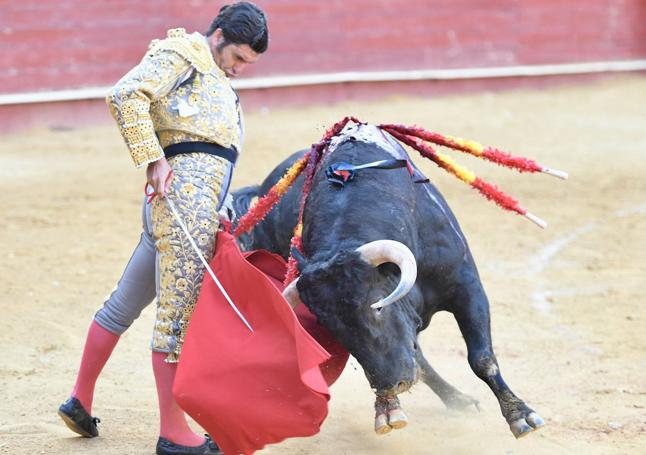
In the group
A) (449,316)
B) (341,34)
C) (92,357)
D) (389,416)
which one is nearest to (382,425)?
(389,416)

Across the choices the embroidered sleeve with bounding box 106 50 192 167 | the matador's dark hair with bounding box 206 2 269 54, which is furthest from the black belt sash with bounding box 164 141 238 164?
the matador's dark hair with bounding box 206 2 269 54

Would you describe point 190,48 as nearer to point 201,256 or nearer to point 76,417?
point 201,256

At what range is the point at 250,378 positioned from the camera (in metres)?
2.81

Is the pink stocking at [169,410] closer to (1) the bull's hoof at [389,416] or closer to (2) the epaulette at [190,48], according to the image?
(1) the bull's hoof at [389,416]

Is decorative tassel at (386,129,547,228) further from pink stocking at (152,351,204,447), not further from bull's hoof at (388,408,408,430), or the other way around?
pink stocking at (152,351,204,447)

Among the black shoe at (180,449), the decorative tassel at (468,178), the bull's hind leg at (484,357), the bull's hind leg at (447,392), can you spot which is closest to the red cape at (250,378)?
the black shoe at (180,449)

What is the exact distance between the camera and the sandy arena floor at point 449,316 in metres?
3.48

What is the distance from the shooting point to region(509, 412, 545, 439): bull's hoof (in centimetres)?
309

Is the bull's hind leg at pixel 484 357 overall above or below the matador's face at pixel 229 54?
below

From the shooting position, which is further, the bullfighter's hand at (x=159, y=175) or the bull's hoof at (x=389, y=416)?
the bullfighter's hand at (x=159, y=175)

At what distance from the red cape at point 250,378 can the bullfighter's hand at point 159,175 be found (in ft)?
1.06

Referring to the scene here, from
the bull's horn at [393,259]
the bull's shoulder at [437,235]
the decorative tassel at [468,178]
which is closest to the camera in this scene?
the bull's horn at [393,259]

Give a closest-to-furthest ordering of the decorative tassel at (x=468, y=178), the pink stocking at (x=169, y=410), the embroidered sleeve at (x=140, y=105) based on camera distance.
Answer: the embroidered sleeve at (x=140, y=105)
the pink stocking at (x=169, y=410)
the decorative tassel at (x=468, y=178)

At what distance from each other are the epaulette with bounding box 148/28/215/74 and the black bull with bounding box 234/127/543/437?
1.68ft
